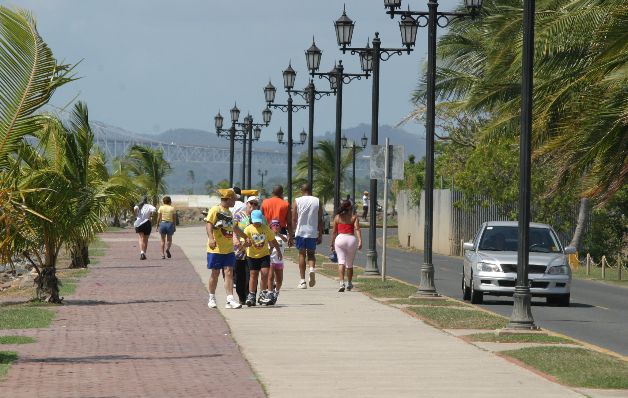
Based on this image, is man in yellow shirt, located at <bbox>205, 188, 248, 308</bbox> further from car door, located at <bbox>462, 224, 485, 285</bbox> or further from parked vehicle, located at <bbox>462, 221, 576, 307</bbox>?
car door, located at <bbox>462, 224, 485, 285</bbox>

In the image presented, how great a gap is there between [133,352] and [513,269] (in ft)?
35.7

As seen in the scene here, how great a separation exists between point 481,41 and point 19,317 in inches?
1368

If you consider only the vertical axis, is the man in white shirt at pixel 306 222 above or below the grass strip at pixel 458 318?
above

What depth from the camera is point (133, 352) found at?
15.6 meters

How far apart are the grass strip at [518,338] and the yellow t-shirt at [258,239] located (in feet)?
16.5

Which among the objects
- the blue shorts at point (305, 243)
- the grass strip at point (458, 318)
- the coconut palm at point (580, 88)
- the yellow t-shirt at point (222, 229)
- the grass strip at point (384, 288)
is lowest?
the grass strip at point (458, 318)

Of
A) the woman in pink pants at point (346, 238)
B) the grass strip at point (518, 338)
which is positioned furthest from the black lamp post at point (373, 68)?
the grass strip at point (518, 338)

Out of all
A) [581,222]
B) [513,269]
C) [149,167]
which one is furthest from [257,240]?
[149,167]

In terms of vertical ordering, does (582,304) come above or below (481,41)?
below

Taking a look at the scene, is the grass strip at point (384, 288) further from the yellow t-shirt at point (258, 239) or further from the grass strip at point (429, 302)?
the yellow t-shirt at point (258, 239)

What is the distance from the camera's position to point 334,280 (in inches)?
1214

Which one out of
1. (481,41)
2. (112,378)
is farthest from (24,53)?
(481,41)

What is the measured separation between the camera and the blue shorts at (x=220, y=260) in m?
21.6

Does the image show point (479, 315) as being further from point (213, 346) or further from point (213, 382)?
point (213, 382)
